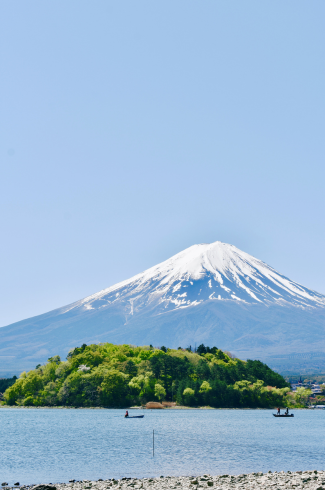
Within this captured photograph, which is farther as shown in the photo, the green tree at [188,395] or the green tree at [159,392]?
the green tree at [159,392]

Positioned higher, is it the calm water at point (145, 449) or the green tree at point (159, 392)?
the green tree at point (159, 392)

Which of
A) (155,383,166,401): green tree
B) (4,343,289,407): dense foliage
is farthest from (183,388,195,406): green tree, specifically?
(155,383,166,401): green tree

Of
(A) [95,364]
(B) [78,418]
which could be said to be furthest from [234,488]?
(A) [95,364]

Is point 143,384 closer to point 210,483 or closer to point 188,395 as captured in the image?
point 188,395

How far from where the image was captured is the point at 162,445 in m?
47.6

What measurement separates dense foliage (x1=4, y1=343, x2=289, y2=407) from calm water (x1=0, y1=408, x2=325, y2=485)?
3232cm

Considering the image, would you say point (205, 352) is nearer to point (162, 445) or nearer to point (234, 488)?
point (162, 445)

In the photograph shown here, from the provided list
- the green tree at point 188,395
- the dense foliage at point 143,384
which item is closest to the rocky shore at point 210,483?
the green tree at point 188,395

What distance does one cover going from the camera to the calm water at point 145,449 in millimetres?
35656

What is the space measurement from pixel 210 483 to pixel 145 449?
1738cm

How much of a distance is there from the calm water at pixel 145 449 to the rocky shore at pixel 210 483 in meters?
2.72

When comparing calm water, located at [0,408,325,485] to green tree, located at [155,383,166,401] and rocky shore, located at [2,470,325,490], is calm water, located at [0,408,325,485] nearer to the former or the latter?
rocky shore, located at [2,470,325,490]

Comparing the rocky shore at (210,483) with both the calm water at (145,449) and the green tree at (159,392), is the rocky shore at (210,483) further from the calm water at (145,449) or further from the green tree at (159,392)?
the green tree at (159,392)

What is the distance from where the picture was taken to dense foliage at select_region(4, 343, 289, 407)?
103375 mm
